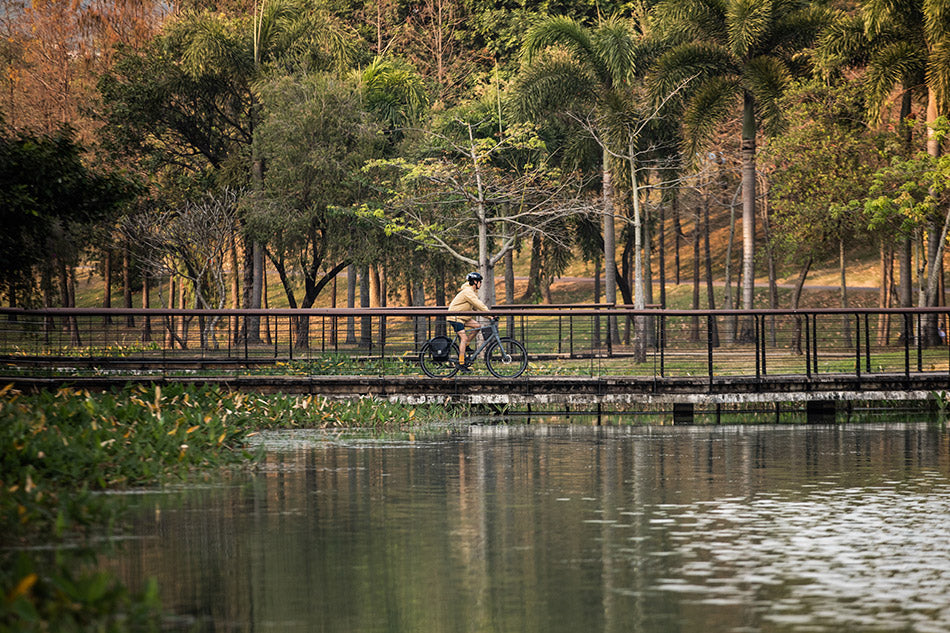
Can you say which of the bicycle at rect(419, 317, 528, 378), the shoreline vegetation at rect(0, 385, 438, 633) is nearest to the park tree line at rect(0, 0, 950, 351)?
the bicycle at rect(419, 317, 528, 378)

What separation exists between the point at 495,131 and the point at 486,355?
25.7m

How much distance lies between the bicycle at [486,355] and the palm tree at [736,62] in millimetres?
17231

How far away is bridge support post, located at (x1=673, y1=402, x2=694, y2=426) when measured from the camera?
83.6ft

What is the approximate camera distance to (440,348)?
2484 cm

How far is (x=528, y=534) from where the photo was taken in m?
11.0

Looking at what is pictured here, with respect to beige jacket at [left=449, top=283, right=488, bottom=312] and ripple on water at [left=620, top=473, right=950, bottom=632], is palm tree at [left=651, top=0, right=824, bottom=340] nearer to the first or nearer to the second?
beige jacket at [left=449, top=283, right=488, bottom=312]

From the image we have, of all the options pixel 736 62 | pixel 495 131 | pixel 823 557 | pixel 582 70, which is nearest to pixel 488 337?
pixel 823 557

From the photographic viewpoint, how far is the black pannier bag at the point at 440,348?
24719 millimetres

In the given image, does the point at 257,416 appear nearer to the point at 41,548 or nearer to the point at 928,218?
the point at 41,548

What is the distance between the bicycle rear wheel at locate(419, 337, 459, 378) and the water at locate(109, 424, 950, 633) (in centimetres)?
686

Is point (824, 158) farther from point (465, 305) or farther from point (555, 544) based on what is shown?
point (555, 544)

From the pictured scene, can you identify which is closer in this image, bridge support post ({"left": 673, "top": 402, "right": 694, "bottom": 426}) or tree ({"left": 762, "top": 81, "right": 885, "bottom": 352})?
bridge support post ({"left": 673, "top": 402, "right": 694, "bottom": 426})

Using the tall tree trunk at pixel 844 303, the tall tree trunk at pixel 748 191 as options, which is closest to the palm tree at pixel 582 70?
the tall tree trunk at pixel 748 191

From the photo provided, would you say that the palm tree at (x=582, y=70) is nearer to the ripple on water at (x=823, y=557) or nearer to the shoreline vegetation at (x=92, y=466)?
the shoreline vegetation at (x=92, y=466)
